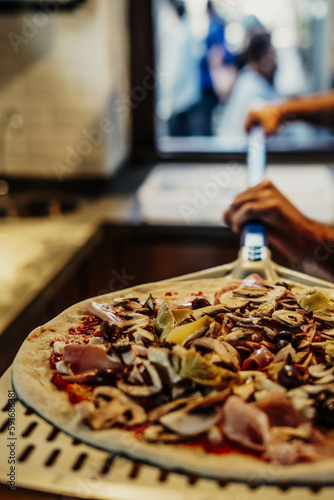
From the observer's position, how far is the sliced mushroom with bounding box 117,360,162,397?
763mm

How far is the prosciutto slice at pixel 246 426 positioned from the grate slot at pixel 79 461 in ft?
0.52

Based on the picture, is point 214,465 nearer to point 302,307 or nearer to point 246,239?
point 302,307

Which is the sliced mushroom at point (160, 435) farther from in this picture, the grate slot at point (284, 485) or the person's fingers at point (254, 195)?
the person's fingers at point (254, 195)

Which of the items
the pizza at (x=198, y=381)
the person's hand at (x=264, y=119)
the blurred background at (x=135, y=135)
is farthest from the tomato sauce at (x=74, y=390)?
the person's hand at (x=264, y=119)

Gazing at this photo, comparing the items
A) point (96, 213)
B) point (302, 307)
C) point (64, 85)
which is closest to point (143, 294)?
point (302, 307)

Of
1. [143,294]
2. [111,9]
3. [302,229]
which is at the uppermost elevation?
[111,9]

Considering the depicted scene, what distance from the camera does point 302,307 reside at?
0.99 meters

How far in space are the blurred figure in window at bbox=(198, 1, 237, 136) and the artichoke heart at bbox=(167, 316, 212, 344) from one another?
2.72 metres

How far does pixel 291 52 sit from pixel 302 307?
9.45ft

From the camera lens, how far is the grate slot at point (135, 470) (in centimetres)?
66

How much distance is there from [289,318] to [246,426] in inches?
10.5

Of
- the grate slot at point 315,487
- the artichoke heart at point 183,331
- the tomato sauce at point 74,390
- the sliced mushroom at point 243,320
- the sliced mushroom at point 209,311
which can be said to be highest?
the artichoke heart at point 183,331

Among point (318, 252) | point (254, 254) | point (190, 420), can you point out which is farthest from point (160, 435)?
point (318, 252)

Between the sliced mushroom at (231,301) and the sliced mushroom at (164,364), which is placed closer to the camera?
the sliced mushroom at (164,364)
